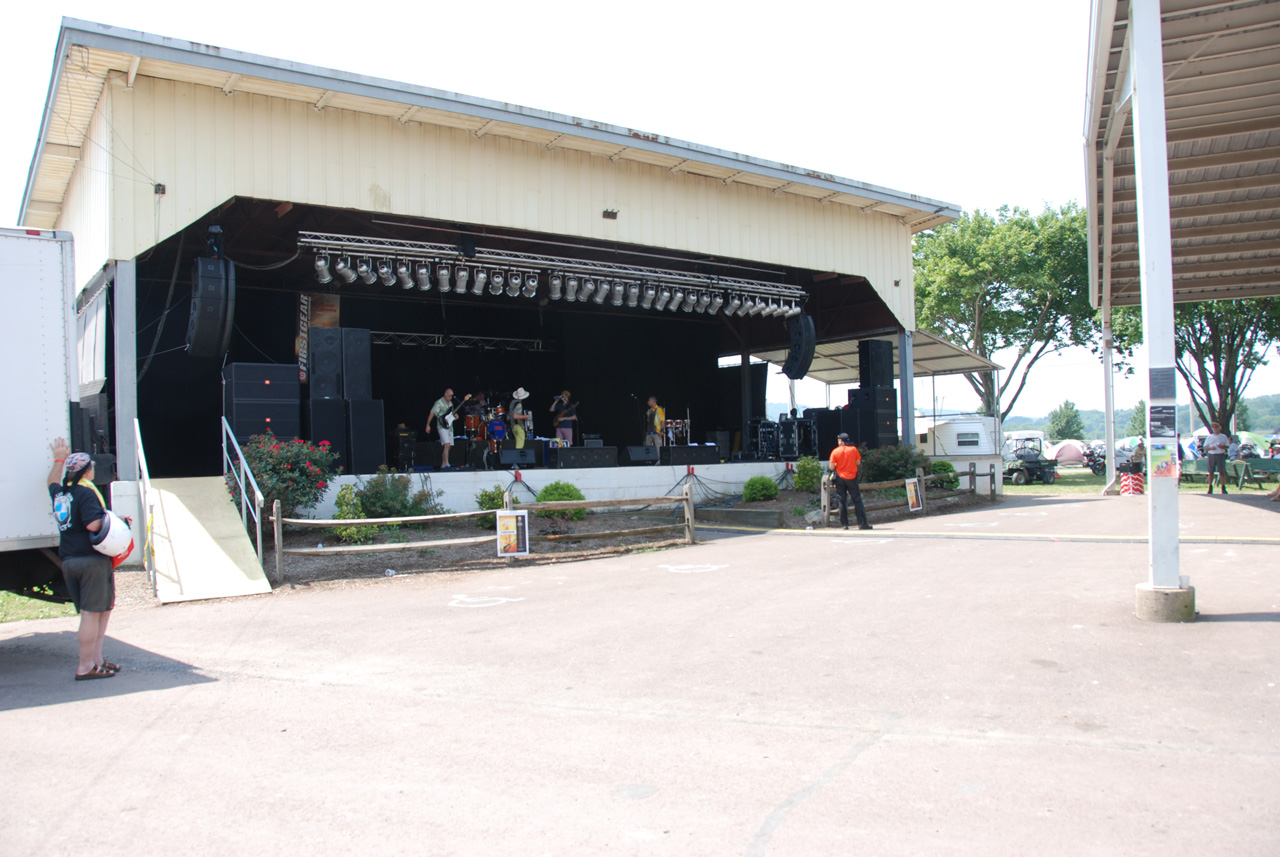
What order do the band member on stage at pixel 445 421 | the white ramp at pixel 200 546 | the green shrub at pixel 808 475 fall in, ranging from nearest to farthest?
the white ramp at pixel 200 546, the band member on stage at pixel 445 421, the green shrub at pixel 808 475

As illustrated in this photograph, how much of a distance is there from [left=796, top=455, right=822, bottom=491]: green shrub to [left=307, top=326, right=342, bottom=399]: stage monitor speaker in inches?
365

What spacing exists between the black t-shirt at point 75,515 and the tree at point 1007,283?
94.6 ft

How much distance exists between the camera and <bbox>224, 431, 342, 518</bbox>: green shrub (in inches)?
443

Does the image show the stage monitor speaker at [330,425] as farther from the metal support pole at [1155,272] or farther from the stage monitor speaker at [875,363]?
the stage monitor speaker at [875,363]

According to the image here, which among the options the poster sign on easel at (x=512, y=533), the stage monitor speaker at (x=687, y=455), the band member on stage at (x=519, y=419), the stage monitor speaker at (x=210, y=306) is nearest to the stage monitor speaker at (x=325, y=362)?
the stage monitor speaker at (x=210, y=306)

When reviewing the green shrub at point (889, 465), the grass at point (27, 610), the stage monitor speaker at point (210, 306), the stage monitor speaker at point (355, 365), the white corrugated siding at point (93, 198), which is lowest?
the grass at point (27, 610)

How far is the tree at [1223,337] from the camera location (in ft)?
92.5

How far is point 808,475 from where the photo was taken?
1784 cm

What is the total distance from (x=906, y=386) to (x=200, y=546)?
15397 mm

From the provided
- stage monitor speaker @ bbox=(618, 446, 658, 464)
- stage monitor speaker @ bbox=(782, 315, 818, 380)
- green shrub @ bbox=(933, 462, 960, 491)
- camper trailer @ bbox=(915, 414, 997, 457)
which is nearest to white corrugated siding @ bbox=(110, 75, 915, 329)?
stage monitor speaker @ bbox=(782, 315, 818, 380)

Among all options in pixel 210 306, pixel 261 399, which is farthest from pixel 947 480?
pixel 210 306

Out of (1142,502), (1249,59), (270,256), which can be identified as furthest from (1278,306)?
(270,256)

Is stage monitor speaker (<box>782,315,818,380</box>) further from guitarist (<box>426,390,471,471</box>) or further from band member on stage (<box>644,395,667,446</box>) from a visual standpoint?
guitarist (<box>426,390,471,471</box>)

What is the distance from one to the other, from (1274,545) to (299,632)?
34.3 ft
